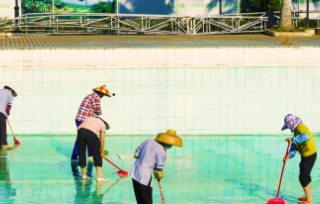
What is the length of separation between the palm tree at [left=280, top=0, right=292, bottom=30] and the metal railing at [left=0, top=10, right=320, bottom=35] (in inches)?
36.1

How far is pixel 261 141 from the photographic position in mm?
11242

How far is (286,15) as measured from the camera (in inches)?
659

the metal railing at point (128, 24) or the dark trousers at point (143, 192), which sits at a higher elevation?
the metal railing at point (128, 24)

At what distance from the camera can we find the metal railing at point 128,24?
16547 mm

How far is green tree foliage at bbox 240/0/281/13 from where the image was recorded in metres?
19.7

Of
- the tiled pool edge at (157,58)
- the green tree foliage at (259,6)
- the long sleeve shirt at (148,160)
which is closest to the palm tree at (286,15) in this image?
the green tree foliage at (259,6)

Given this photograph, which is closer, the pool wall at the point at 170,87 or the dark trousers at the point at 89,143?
the dark trousers at the point at 89,143

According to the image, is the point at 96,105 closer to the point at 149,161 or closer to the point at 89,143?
the point at 89,143

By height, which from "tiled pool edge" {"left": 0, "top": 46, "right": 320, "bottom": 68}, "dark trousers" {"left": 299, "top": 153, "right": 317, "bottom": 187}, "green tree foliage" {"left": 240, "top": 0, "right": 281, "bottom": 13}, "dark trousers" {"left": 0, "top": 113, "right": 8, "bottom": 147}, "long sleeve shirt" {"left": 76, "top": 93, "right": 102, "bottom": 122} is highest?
"green tree foliage" {"left": 240, "top": 0, "right": 281, "bottom": 13}

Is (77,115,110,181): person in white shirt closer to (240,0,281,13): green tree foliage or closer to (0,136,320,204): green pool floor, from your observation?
(0,136,320,204): green pool floor

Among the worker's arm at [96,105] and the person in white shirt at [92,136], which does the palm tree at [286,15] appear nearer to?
the worker's arm at [96,105]

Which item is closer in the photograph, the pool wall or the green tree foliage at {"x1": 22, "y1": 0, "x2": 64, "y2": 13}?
the pool wall

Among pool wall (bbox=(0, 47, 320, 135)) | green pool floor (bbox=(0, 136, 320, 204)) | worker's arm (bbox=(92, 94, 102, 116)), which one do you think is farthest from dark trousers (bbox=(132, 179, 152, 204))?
pool wall (bbox=(0, 47, 320, 135))

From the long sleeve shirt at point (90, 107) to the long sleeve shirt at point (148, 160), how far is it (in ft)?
10.8
